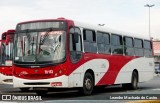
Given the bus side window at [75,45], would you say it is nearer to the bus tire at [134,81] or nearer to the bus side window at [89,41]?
the bus side window at [89,41]

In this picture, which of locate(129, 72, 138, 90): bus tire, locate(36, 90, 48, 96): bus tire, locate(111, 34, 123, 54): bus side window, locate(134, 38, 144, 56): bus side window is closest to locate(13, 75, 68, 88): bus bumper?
locate(36, 90, 48, 96): bus tire

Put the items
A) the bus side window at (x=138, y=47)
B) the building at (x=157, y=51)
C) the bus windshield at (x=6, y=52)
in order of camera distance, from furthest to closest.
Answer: the building at (x=157, y=51)
the bus side window at (x=138, y=47)
the bus windshield at (x=6, y=52)

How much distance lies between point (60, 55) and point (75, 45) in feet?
3.19

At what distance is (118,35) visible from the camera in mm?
21969

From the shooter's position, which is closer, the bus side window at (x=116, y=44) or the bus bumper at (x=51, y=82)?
the bus bumper at (x=51, y=82)

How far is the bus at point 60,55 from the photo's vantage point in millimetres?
16734

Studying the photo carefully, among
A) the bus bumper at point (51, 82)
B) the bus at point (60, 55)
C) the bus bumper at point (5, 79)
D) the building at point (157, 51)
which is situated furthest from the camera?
the building at point (157, 51)

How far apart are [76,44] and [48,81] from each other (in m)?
1.90

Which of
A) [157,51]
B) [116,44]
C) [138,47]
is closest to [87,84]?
[116,44]

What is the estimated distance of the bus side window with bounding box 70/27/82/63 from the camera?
17141 mm

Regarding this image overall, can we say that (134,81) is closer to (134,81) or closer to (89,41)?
(134,81)

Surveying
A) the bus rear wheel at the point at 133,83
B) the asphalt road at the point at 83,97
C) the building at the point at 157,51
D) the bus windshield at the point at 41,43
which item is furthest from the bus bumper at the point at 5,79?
the building at the point at 157,51

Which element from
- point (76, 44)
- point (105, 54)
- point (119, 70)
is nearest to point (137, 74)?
point (119, 70)

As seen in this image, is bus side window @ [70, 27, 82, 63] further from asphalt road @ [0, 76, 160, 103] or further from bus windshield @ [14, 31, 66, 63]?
asphalt road @ [0, 76, 160, 103]
